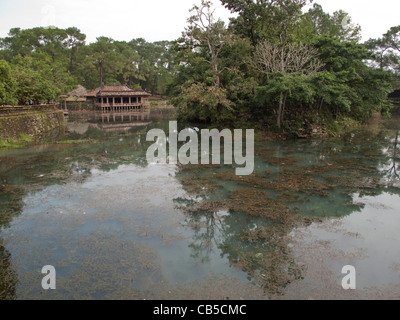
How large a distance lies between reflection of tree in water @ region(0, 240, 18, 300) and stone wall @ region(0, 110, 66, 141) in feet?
45.5

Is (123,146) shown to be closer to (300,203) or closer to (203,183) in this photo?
(203,183)

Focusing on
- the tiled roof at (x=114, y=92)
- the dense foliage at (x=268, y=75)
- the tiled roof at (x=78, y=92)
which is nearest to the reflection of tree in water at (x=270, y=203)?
the dense foliage at (x=268, y=75)

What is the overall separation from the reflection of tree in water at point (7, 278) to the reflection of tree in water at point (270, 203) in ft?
11.2

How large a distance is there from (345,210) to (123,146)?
1377cm

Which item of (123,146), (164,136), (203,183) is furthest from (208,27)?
(203,183)

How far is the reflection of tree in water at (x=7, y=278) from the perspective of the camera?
5199 millimetres

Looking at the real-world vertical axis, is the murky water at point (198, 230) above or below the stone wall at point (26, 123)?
below

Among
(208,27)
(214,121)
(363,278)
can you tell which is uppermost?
(208,27)

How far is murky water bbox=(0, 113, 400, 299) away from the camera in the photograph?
5.46 meters

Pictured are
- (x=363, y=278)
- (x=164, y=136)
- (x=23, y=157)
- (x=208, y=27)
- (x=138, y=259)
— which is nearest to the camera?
(x=363, y=278)

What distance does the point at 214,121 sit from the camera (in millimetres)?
24781

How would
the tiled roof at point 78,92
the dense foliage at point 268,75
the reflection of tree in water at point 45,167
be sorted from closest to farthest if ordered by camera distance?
the reflection of tree in water at point 45,167 → the dense foliage at point 268,75 → the tiled roof at point 78,92

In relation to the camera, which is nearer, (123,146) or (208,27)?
(123,146)

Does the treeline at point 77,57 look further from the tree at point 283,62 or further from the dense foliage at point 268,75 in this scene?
the tree at point 283,62
